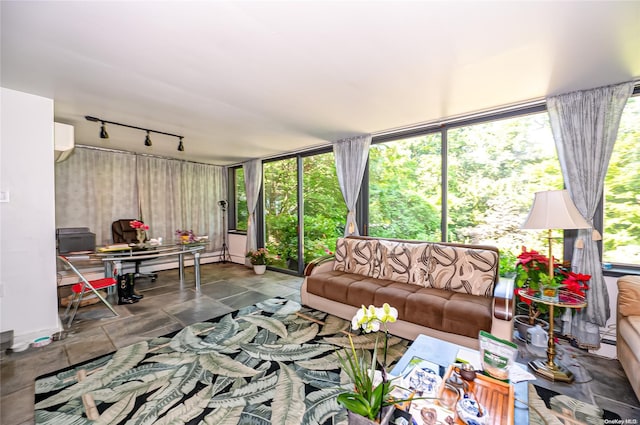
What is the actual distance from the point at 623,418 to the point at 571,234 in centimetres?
164

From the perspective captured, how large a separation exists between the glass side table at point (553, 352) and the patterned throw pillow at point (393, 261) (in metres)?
1.12

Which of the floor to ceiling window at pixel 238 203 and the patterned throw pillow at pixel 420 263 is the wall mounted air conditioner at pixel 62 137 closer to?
the floor to ceiling window at pixel 238 203

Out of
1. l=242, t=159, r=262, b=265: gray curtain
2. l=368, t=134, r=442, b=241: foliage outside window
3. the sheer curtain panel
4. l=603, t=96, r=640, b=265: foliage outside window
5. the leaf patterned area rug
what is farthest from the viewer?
l=242, t=159, r=262, b=265: gray curtain

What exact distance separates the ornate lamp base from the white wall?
15.6 feet

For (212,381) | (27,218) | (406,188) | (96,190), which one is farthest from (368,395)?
(96,190)

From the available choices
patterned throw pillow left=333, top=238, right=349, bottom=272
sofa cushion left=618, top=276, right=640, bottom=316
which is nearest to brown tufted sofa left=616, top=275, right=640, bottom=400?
sofa cushion left=618, top=276, right=640, bottom=316

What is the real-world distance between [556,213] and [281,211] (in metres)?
4.60

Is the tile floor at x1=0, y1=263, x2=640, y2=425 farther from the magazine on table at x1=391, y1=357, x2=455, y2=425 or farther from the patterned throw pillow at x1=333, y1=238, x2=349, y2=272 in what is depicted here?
the magazine on table at x1=391, y1=357, x2=455, y2=425

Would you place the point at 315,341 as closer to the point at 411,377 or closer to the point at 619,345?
the point at 411,377

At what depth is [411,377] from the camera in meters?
1.42

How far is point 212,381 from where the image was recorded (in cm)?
193

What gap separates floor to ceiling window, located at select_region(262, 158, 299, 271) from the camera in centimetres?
532

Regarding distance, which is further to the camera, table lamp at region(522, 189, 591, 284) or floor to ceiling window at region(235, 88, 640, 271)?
floor to ceiling window at region(235, 88, 640, 271)

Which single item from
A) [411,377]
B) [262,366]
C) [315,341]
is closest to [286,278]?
[315,341]
